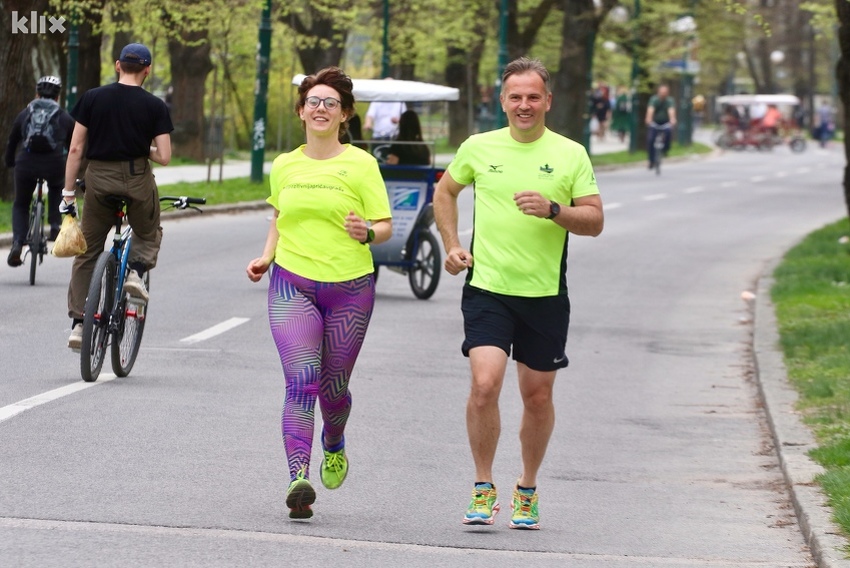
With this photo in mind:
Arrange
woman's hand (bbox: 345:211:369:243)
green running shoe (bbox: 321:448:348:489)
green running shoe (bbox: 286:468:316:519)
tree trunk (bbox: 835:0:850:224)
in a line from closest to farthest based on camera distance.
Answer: green running shoe (bbox: 286:468:316:519)
woman's hand (bbox: 345:211:369:243)
green running shoe (bbox: 321:448:348:489)
tree trunk (bbox: 835:0:850:224)

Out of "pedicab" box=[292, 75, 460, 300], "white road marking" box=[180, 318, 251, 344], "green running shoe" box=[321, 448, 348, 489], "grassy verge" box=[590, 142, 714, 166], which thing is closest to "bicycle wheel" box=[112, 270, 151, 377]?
"white road marking" box=[180, 318, 251, 344]

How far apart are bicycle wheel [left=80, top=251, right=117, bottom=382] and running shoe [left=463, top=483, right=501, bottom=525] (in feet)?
11.5

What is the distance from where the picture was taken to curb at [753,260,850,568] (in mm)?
6547

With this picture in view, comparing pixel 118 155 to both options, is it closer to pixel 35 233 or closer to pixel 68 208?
pixel 68 208

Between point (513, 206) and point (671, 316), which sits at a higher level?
point (513, 206)

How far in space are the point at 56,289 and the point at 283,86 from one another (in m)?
25.8

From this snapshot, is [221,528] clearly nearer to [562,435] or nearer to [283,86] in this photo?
[562,435]

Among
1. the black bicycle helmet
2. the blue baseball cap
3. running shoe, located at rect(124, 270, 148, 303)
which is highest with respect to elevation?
the blue baseball cap

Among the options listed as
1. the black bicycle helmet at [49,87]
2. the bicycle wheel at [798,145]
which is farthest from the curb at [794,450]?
the bicycle wheel at [798,145]

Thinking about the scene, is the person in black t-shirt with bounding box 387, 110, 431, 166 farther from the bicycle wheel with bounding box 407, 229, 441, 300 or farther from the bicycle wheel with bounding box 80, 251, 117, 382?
the bicycle wheel with bounding box 80, 251, 117, 382

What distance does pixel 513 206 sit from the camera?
6.58 meters

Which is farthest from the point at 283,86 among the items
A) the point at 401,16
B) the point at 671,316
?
the point at 671,316

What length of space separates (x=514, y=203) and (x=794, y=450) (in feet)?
9.23

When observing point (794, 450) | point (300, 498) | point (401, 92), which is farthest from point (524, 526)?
point (401, 92)
